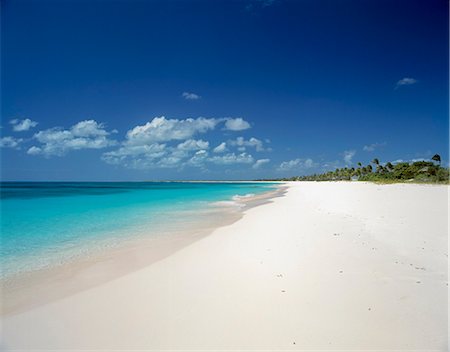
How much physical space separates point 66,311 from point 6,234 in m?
9.22

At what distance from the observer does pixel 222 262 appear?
608 centimetres

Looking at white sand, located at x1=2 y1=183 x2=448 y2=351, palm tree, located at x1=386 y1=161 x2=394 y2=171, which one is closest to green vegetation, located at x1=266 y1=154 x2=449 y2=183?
palm tree, located at x1=386 y1=161 x2=394 y2=171

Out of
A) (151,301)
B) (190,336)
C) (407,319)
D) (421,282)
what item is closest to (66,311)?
(151,301)

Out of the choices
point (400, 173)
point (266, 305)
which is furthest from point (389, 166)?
point (266, 305)

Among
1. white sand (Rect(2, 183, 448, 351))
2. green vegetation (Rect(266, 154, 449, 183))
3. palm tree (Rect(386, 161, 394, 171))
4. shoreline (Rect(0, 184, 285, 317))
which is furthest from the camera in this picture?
palm tree (Rect(386, 161, 394, 171))

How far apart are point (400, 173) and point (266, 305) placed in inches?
2622

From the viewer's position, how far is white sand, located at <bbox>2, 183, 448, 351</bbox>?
10.4 feet

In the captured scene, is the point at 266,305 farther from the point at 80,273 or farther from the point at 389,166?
the point at 389,166

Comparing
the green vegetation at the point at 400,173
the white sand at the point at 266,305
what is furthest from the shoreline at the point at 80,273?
the green vegetation at the point at 400,173

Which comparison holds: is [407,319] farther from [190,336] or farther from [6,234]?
[6,234]

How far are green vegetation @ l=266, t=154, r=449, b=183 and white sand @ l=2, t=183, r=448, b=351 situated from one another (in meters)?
38.8

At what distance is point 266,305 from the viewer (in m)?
3.92

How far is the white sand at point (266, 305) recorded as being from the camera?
3.18 meters

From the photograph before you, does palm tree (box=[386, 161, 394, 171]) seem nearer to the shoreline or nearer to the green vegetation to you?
the green vegetation
